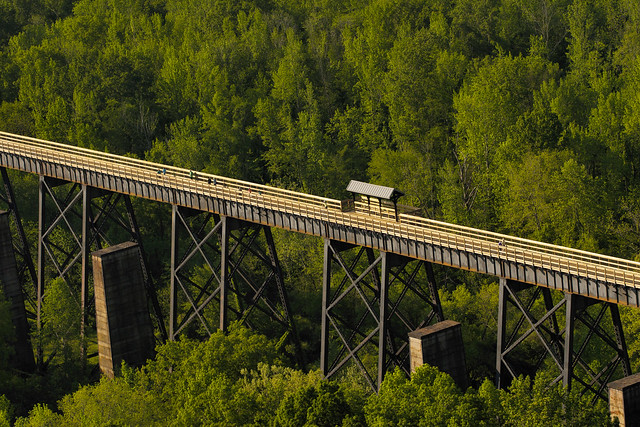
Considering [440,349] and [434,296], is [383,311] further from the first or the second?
[440,349]

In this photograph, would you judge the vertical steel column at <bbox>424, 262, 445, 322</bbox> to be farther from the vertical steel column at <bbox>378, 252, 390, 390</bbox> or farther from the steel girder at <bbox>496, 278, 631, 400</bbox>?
the steel girder at <bbox>496, 278, 631, 400</bbox>

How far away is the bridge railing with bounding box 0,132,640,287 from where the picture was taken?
149 feet

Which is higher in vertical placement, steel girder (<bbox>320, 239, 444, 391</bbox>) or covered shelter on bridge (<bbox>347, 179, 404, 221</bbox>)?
covered shelter on bridge (<bbox>347, 179, 404, 221</bbox>)

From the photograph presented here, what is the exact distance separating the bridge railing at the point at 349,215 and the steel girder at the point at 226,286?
5.38ft

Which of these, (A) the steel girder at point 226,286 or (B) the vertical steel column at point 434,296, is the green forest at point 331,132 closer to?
(A) the steel girder at point 226,286

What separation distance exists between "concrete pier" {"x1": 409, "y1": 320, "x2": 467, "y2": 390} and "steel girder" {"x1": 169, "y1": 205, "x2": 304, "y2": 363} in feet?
31.1

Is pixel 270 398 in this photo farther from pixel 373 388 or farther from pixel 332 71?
pixel 332 71

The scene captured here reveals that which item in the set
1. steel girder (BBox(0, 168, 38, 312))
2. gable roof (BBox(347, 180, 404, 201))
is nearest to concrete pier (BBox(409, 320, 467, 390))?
gable roof (BBox(347, 180, 404, 201))

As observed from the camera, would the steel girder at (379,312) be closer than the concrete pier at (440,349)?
No

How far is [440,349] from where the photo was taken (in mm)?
47625

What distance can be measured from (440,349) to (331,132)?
43022mm

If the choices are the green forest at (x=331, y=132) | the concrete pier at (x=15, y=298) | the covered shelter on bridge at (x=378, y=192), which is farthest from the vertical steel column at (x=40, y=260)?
the covered shelter on bridge at (x=378, y=192)

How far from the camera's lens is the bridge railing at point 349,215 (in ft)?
149

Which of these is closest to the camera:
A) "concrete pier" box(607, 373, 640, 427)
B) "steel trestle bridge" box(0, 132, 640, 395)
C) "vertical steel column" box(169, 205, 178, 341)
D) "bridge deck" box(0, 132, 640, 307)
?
"concrete pier" box(607, 373, 640, 427)
